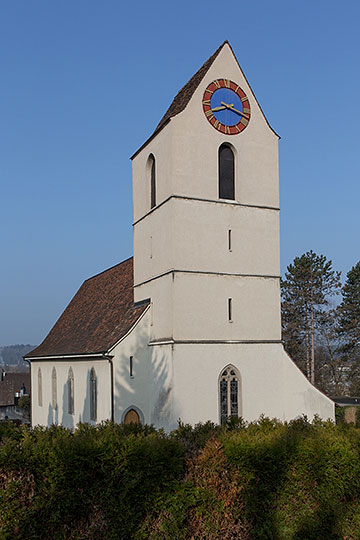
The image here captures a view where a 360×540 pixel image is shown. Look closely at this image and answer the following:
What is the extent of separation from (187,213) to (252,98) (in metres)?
6.32

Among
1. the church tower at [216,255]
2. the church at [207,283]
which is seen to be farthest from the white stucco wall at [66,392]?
the church tower at [216,255]

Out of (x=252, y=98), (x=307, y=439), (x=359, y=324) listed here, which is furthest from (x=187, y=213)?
(x=359, y=324)

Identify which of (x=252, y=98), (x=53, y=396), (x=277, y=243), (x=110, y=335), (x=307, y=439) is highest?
(x=252, y=98)

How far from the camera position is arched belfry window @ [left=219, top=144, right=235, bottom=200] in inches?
941

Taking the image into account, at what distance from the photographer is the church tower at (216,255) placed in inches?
878

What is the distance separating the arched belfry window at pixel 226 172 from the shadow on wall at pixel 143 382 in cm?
683

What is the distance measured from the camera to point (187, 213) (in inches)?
899

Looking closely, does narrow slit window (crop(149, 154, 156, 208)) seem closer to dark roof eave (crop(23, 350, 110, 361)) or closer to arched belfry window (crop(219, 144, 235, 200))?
arched belfry window (crop(219, 144, 235, 200))

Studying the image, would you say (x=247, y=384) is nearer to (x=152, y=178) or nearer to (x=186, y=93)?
(x=152, y=178)

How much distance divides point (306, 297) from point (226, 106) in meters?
39.5

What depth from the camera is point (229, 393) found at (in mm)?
22750

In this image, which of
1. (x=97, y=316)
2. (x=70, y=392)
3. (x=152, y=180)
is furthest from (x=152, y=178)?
(x=70, y=392)

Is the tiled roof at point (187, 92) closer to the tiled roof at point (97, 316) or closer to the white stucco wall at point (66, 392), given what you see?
the tiled roof at point (97, 316)

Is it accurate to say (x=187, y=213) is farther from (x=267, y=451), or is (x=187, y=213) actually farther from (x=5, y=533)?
(x=5, y=533)
